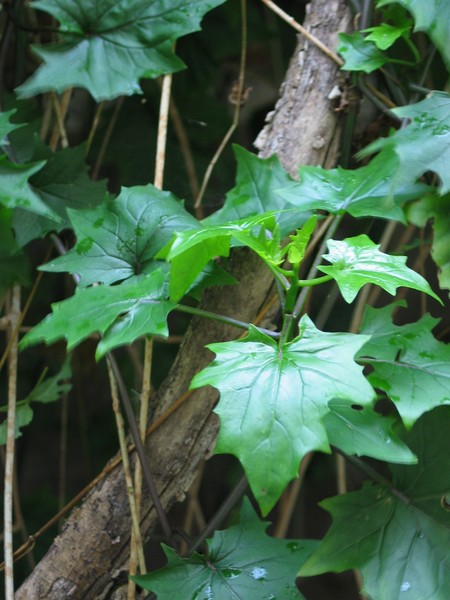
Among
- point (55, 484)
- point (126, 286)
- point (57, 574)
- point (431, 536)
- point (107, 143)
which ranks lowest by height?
point (55, 484)

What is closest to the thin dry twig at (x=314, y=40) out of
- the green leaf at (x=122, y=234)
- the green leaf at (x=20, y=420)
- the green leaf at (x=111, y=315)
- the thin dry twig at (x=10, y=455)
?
the green leaf at (x=122, y=234)

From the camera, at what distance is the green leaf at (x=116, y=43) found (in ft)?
3.43

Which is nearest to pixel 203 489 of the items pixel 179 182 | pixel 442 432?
pixel 179 182

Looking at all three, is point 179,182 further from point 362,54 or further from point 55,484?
point 55,484

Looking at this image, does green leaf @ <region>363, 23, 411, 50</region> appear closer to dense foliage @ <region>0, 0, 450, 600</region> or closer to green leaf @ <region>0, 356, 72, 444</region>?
dense foliage @ <region>0, 0, 450, 600</region>

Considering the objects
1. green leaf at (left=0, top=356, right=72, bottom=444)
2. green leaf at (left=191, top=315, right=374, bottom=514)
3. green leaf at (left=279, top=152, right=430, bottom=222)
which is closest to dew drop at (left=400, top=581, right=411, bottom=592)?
green leaf at (left=191, top=315, right=374, bottom=514)

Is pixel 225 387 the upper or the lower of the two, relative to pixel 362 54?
lower

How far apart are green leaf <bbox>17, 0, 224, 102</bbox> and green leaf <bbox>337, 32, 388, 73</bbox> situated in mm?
201

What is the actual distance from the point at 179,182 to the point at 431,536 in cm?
90

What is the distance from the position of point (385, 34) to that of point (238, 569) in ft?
2.46

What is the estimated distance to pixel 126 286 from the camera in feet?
2.73

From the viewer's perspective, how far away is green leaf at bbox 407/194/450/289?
94cm

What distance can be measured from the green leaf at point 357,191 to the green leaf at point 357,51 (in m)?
0.19

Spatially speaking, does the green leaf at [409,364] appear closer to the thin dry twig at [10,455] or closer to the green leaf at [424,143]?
the green leaf at [424,143]
